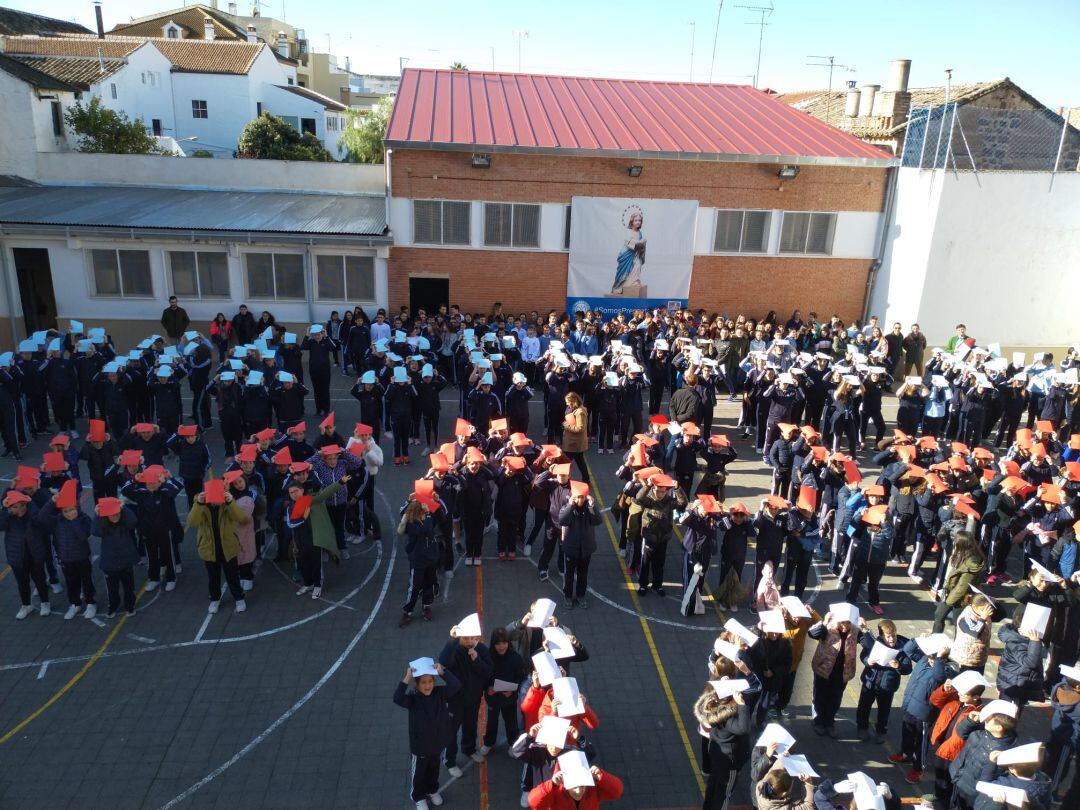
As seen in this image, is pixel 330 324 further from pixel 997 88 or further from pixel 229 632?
pixel 997 88

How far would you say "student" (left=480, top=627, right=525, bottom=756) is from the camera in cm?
675

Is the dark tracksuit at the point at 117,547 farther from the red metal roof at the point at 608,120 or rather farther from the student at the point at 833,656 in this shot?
the red metal roof at the point at 608,120

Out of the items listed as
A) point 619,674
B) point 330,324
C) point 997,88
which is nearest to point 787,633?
point 619,674

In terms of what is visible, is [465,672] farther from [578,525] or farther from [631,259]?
[631,259]

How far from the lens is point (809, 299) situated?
2253 centimetres

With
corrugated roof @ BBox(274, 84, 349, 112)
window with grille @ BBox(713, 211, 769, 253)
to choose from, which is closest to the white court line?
window with grille @ BBox(713, 211, 769, 253)

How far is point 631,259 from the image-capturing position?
21469mm

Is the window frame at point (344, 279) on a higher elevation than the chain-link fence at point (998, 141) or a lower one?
lower

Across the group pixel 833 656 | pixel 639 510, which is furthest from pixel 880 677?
pixel 639 510

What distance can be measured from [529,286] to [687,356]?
25.5 ft

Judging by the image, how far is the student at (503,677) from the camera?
6.75m

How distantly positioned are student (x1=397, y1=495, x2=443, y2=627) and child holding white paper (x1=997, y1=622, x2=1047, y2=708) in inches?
239

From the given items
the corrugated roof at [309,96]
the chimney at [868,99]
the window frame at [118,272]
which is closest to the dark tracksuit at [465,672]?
the window frame at [118,272]

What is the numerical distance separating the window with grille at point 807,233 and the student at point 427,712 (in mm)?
19144
